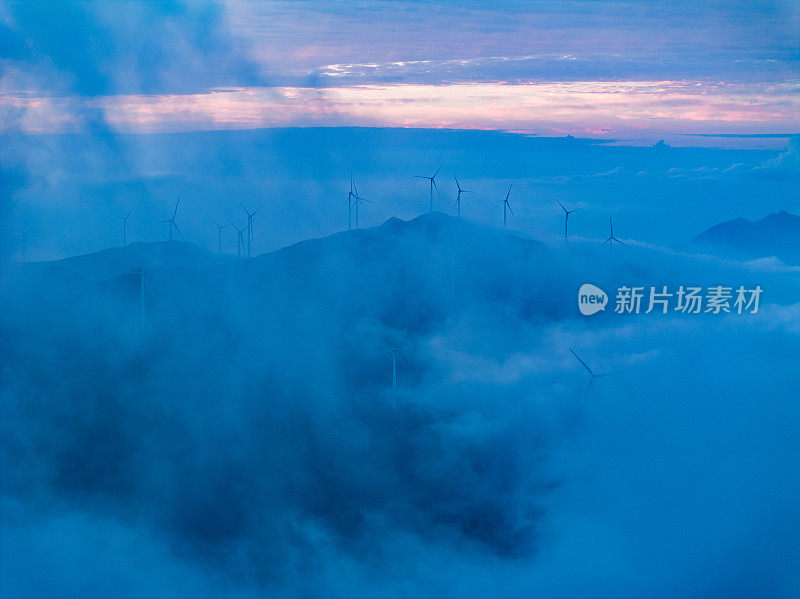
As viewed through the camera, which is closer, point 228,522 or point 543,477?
point 228,522

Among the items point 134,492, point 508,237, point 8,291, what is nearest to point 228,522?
point 134,492

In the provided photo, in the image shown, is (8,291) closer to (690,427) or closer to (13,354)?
(13,354)

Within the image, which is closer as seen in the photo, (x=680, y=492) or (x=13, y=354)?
(x=680, y=492)

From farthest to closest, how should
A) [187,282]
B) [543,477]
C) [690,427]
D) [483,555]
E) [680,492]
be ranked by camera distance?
[187,282] < [690,427] < [543,477] < [680,492] < [483,555]

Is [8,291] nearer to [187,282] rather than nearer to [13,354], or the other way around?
[13,354]

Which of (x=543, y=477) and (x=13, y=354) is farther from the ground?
(x=13, y=354)

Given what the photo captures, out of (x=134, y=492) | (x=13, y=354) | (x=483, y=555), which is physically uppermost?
(x=13, y=354)

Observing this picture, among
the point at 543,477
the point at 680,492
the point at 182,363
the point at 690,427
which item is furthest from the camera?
the point at 182,363

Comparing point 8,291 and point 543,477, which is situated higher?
point 8,291

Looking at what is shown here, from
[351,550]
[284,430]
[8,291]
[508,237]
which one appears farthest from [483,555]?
[508,237]
